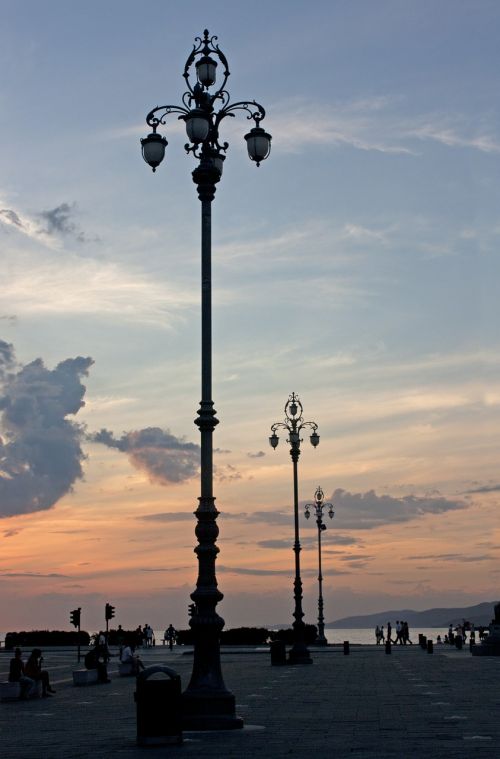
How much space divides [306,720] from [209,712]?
2.19m

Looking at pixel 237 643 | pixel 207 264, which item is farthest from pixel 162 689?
pixel 237 643

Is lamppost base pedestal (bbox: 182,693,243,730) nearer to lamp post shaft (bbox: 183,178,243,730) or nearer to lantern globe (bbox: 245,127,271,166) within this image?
lamp post shaft (bbox: 183,178,243,730)

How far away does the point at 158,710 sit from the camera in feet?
54.1

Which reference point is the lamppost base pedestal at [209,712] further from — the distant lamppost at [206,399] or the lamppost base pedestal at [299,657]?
the lamppost base pedestal at [299,657]

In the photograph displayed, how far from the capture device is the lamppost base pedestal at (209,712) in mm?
18141

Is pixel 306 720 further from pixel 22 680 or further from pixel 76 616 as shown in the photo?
pixel 76 616

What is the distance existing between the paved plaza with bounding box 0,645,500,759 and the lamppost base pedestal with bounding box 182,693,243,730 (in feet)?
1.19

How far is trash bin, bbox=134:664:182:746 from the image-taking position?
16.3 m

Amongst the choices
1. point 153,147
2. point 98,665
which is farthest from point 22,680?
point 153,147

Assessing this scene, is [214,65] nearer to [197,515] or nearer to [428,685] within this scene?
[197,515]

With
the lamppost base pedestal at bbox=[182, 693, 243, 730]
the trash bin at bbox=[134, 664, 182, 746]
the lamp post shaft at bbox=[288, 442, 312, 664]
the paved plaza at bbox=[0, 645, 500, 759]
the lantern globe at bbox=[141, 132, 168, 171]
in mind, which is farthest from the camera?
the lamp post shaft at bbox=[288, 442, 312, 664]

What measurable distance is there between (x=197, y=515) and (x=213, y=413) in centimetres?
189

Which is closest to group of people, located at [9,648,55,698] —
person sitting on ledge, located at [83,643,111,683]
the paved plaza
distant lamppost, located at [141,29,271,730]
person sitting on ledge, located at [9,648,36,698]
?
person sitting on ledge, located at [9,648,36,698]

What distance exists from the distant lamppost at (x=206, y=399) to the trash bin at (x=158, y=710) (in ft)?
5.23
